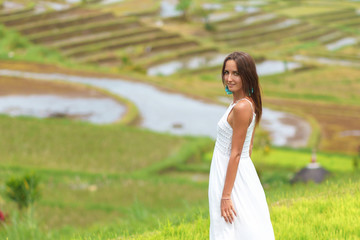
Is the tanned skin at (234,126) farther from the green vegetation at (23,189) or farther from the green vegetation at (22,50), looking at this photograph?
the green vegetation at (22,50)

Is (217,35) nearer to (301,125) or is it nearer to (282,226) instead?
(301,125)

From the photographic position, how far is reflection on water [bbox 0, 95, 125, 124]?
1648cm

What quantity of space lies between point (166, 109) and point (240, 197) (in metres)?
14.9

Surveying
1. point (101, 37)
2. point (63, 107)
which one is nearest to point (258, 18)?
point (101, 37)

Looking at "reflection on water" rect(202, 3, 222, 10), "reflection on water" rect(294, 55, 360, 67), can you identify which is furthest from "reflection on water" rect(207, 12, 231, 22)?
"reflection on water" rect(294, 55, 360, 67)

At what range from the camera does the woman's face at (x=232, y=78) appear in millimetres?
2936

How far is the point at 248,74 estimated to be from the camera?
2912 mm

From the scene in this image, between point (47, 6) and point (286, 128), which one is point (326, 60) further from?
point (47, 6)

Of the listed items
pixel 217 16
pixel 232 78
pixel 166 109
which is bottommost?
pixel 166 109

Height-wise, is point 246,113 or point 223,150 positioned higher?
point 246,113

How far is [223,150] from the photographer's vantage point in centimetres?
300

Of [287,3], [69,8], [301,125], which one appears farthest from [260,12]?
[301,125]

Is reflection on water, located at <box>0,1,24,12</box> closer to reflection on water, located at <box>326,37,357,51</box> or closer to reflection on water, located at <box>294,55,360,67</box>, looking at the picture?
reflection on water, located at <box>294,55,360,67</box>

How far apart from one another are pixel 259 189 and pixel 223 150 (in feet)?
0.98
